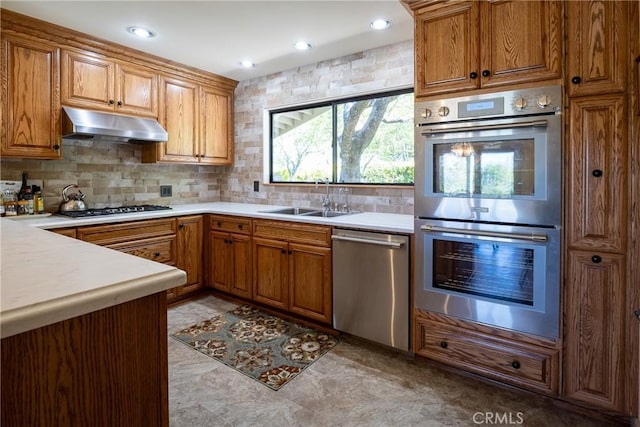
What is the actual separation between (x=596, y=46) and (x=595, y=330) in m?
1.40

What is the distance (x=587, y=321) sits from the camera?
1830mm

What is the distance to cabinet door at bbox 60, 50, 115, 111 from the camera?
291 centimetres

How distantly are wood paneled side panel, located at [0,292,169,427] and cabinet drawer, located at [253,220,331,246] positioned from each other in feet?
6.20

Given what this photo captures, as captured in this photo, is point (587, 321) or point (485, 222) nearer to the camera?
point (587, 321)

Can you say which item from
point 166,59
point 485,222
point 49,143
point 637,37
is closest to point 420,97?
point 485,222

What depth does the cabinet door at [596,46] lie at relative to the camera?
1.70m

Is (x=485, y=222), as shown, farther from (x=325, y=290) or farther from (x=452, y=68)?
(x=325, y=290)

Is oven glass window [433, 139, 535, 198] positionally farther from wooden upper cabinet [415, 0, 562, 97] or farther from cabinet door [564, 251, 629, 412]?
cabinet door [564, 251, 629, 412]

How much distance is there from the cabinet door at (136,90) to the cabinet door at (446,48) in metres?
2.53

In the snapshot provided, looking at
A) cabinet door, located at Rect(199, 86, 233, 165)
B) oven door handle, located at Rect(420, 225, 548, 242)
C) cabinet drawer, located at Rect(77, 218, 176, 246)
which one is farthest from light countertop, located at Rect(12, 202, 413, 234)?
cabinet door, located at Rect(199, 86, 233, 165)

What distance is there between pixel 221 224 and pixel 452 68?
7.94 feet

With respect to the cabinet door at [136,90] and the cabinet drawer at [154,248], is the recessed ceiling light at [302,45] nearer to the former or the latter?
the cabinet door at [136,90]

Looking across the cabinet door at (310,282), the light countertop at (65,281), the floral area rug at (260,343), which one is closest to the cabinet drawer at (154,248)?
the floral area rug at (260,343)

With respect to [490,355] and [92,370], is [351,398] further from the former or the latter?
[92,370]
